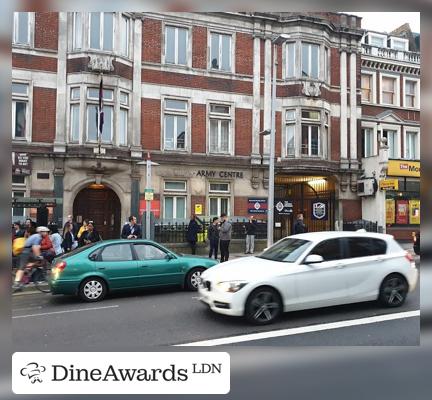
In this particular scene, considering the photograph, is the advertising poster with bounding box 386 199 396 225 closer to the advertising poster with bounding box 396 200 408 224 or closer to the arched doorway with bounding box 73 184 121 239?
the advertising poster with bounding box 396 200 408 224

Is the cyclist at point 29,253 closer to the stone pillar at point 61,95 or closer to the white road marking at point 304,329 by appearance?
the white road marking at point 304,329

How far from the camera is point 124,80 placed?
15297 mm

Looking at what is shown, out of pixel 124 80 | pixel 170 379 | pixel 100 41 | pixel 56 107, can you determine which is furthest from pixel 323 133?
pixel 170 379

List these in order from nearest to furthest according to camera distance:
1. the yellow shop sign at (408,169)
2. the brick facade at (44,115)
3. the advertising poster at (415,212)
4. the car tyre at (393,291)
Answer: the advertising poster at (415,212)
the car tyre at (393,291)
the yellow shop sign at (408,169)
the brick facade at (44,115)

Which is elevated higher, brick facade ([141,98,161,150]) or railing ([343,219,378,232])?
brick facade ([141,98,161,150])

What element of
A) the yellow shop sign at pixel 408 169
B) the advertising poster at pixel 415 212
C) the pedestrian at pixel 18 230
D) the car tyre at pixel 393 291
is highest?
the yellow shop sign at pixel 408 169

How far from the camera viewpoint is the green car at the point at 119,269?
319 inches

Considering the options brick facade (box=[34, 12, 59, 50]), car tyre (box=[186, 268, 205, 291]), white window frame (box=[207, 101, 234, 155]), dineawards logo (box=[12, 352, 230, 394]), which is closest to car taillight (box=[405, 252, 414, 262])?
dineawards logo (box=[12, 352, 230, 394])

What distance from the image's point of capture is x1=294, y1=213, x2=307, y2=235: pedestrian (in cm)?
828

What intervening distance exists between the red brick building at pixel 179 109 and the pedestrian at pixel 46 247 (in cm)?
345

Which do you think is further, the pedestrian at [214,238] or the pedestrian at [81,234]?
the pedestrian at [214,238]

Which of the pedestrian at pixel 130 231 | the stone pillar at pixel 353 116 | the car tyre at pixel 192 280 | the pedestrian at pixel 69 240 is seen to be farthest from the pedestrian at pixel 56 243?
the stone pillar at pixel 353 116

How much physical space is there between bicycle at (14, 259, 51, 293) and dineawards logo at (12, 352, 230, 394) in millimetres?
5024

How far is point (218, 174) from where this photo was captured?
16266 millimetres
